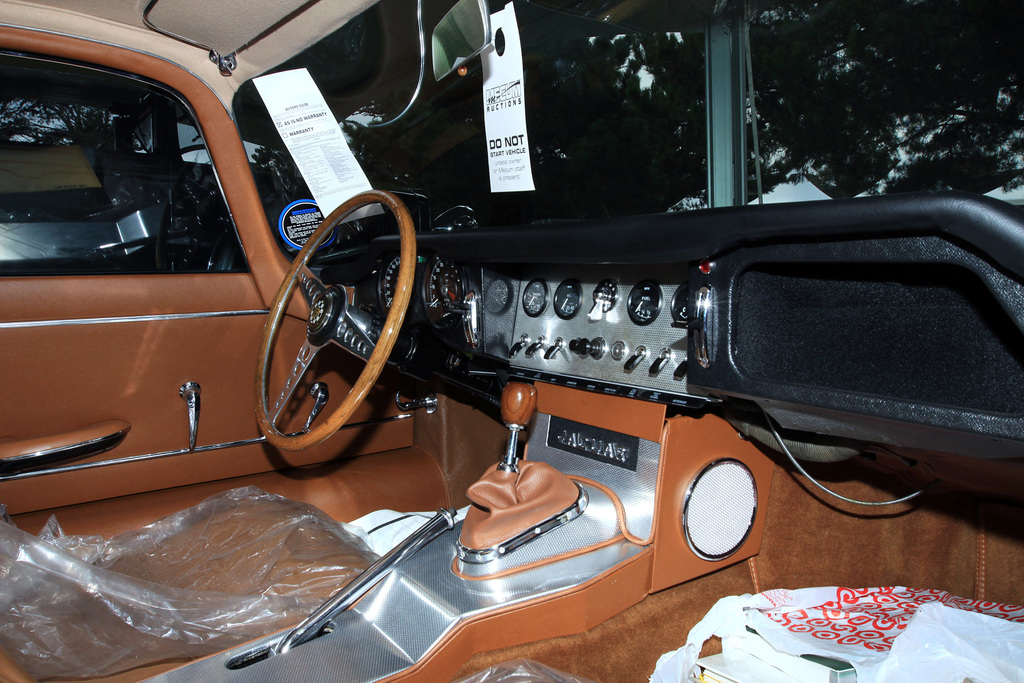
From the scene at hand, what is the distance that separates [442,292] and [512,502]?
640 mm

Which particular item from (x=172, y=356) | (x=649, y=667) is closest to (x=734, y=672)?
(x=649, y=667)

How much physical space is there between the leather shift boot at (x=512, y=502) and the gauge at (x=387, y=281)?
64 cm

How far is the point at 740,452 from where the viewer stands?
5.18 ft

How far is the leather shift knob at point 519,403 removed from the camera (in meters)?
1.57

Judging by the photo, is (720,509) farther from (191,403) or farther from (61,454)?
(61,454)

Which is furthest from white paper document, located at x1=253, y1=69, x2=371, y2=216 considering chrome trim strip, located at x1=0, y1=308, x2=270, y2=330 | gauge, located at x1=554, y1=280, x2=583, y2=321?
gauge, located at x1=554, y1=280, x2=583, y2=321

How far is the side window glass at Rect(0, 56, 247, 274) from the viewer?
5.55 ft

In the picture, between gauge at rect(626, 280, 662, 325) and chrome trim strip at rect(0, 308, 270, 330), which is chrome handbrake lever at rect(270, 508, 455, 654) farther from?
chrome trim strip at rect(0, 308, 270, 330)

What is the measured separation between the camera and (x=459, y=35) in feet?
5.33

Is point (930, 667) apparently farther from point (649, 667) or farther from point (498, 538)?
point (498, 538)

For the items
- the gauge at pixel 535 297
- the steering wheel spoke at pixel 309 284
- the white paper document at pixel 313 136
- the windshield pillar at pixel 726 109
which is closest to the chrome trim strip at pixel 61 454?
the steering wheel spoke at pixel 309 284

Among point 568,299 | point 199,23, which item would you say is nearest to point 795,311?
point 568,299

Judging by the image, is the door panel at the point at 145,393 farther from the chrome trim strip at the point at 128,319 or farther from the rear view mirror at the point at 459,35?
the rear view mirror at the point at 459,35

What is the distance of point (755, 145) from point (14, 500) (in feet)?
6.54
